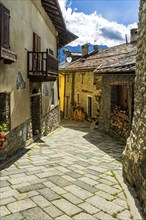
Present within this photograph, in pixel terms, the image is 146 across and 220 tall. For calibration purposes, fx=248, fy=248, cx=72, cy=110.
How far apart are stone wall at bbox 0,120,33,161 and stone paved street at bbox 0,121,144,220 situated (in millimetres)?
384

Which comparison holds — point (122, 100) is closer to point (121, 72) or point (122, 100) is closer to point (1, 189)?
point (121, 72)

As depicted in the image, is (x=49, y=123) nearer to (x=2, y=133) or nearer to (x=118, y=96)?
(x=118, y=96)

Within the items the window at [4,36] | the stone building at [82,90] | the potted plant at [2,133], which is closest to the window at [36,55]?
the window at [4,36]

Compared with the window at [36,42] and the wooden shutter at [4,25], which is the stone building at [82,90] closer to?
the window at [36,42]

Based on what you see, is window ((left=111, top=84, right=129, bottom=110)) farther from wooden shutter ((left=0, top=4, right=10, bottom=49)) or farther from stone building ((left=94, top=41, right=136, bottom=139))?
wooden shutter ((left=0, top=4, right=10, bottom=49))

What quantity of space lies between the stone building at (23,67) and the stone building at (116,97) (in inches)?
120

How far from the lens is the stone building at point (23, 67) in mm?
6945

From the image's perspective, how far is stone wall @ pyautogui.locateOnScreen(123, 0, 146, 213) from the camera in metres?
4.79

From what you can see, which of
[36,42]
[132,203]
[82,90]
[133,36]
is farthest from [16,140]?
[133,36]

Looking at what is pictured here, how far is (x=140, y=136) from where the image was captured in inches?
206

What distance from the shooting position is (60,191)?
5.32 m

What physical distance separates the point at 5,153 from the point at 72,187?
2715 millimetres

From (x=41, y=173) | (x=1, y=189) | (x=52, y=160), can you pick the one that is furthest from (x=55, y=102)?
(x=1, y=189)

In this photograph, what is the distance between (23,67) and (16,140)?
2625 mm
